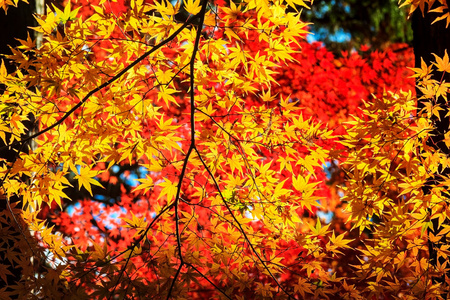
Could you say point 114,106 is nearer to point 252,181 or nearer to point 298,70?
point 252,181

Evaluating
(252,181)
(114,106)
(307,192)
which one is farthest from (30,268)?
(307,192)

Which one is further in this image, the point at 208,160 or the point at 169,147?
the point at 208,160

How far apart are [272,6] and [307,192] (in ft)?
3.01

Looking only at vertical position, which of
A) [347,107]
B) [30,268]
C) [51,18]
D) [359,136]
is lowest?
[30,268]

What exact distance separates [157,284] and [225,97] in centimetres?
103

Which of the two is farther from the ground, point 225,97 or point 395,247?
point 225,97

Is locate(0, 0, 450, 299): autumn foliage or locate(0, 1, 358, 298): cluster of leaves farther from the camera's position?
locate(0, 1, 358, 298): cluster of leaves

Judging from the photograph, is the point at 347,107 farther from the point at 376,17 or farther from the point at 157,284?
the point at 157,284

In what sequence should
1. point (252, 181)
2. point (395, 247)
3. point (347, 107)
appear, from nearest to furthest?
point (395, 247) < point (252, 181) < point (347, 107)

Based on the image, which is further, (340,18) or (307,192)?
(340,18)

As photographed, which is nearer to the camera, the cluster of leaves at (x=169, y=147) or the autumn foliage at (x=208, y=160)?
the autumn foliage at (x=208, y=160)

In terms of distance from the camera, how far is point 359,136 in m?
2.09

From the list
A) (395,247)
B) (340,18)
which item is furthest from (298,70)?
(395,247)

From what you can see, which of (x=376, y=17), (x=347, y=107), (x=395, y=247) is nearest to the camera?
(x=395, y=247)
